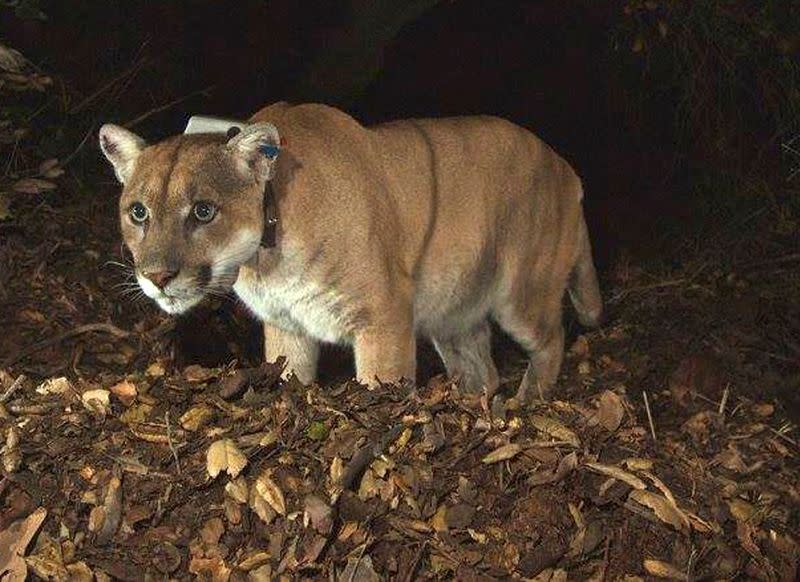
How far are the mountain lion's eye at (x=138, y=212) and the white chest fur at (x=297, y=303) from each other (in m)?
0.43

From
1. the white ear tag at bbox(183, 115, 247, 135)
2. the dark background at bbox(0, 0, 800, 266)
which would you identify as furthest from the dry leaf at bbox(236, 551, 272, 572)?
the dark background at bbox(0, 0, 800, 266)

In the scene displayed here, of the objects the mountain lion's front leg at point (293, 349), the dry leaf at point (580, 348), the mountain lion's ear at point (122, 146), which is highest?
the mountain lion's ear at point (122, 146)

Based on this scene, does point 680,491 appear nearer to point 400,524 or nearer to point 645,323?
point 400,524

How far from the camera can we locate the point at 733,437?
16.3 ft

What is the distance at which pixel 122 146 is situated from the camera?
4441mm

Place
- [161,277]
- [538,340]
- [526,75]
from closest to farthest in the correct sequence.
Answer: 1. [161,277]
2. [538,340]
3. [526,75]

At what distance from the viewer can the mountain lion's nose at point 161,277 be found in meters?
4.04

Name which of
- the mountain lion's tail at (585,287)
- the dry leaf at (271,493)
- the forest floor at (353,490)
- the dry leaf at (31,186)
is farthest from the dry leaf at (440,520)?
the dry leaf at (31,186)

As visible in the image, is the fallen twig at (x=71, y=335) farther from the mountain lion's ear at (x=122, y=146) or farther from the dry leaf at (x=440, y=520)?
the dry leaf at (x=440, y=520)

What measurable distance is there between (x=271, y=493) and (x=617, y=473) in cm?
92

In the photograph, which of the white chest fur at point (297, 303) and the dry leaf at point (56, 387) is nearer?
the dry leaf at point (56, 387)

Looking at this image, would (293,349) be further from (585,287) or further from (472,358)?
(585,287)

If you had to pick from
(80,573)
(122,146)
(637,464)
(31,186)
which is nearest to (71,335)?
(31,186)

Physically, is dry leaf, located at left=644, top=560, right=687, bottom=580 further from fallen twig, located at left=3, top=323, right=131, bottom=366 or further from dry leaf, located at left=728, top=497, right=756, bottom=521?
fallen twig, located at left=3, top=323, right=131, bottom=366
